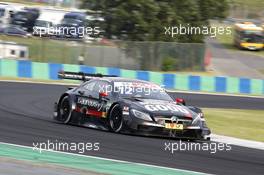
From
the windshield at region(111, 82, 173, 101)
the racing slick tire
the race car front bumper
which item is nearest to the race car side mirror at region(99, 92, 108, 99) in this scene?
the windshield at region(111, 82, 173, 101)

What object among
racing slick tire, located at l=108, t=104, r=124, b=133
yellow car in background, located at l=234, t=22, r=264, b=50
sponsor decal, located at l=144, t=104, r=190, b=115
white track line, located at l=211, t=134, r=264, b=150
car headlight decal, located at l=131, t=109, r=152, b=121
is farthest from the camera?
yellow car in background, located at l=234, t=22, r=264, b=50

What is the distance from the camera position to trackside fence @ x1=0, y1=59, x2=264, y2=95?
29938 mm

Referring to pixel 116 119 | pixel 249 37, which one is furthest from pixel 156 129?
pixel 249 37

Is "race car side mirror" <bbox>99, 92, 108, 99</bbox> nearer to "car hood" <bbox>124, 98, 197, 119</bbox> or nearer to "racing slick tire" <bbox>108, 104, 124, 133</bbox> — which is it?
"racing slick tire" <bbox>108, 104, 124, 133</bbox>

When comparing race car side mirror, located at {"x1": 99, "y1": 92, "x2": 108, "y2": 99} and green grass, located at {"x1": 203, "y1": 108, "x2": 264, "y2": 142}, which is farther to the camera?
green grass, located at {"x1": 203, "y1": 108, "x2": 264, "y2": 142}

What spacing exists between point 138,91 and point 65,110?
186 centimetres

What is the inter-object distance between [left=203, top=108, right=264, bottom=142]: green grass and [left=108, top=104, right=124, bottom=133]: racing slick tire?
305 cm

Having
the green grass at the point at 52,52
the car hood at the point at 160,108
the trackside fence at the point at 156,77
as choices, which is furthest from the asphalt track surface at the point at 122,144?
the green grass at the point at 52,52

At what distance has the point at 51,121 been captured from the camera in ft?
49.2

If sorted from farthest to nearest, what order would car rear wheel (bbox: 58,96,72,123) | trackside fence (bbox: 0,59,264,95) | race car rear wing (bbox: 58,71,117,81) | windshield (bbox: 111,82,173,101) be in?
trackside fence (bbox: 0,59,264,95)
race car rear wing (bbox: 58,71,117,81)
car rear wheel (bbox: 58,96,72,123)
windshield (bbox: 111,82,173,101)

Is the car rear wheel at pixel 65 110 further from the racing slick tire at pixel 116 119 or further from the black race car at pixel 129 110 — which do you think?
the racing slick tire at pixel 116 119

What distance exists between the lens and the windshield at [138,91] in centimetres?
1377

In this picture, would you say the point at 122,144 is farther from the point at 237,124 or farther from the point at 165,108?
the point at 237,124

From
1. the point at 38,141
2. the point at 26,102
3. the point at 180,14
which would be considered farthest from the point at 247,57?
the point at 38,141
